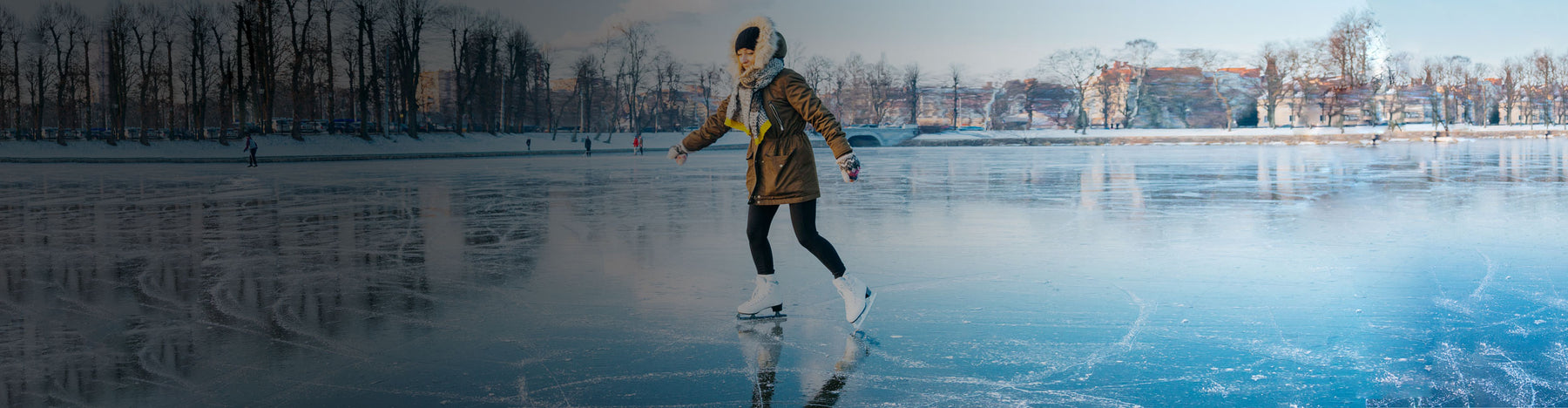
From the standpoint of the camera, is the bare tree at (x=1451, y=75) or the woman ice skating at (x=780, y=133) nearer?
the woman ice skating at (x=780, y=133)

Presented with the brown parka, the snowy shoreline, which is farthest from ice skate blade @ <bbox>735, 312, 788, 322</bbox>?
the snowy shoreline

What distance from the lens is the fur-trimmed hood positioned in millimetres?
4898

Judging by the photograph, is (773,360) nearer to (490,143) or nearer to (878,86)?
(490,143)

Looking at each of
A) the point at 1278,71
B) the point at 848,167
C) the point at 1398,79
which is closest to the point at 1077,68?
Result: the point at 1278,71

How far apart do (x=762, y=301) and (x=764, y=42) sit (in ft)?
4.01

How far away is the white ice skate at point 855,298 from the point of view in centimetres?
502

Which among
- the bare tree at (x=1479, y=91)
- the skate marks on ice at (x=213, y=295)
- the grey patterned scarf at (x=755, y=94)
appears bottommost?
the skate marks on ice at (x=213, y=295)

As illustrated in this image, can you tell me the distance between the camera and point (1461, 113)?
279 feet

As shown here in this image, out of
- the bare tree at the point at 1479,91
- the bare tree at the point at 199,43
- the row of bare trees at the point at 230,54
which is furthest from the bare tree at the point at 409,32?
the bare tree at the point at 1479,91

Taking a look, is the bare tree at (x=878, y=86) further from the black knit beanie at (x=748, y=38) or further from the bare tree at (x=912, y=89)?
the black knit beanie at (x=748, y=38)

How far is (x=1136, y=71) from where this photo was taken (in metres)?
82.0

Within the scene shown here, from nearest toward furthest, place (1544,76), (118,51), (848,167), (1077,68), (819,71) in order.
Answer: (848,167) < (118,51) < (1544,76) < (1077,68) < (819,71)

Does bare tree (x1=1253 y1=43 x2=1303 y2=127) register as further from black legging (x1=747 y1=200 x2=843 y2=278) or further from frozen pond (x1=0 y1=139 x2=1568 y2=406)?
black legging (x1=747 y1=200 x2=843 y2=278)

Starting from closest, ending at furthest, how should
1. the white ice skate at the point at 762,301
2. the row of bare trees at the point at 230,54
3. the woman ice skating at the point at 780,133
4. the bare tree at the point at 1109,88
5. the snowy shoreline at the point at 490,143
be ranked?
the woman ice skating at the point at 780,133
the white ice skate at the point at 762,301
the snowy shoreline at the point at 490,143
the row of bare trees at the point at 230,54
the bare tree at the point at 1109,88
